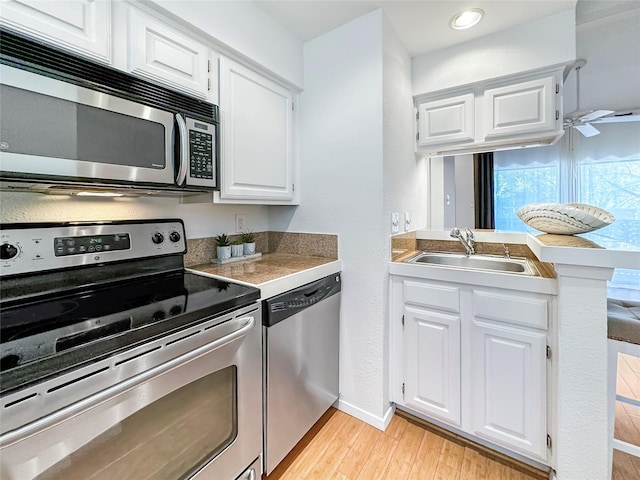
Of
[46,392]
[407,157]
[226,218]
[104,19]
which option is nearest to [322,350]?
[226,218]

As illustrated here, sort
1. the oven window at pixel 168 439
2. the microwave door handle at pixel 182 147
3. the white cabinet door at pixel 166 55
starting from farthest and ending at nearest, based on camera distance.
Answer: the microwave door handle at pixel 182 147 → the white cabinet door at pixel 166 55 → the oven window at pixel 168 439

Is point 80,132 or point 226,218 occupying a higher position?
point 80,132

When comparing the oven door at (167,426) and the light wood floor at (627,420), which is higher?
the oven door at (167,426)

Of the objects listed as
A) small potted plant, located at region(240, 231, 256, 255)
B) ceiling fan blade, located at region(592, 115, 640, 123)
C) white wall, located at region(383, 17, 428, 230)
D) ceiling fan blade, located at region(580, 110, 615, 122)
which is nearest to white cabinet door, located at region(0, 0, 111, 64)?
small potted plant, located at region(240, 231, 256, 255)

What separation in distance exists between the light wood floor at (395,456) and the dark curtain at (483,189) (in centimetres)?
184

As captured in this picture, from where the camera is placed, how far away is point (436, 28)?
5.73 ft

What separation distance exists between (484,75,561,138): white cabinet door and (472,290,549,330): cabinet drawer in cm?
108

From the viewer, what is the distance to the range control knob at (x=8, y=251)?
1011 mm

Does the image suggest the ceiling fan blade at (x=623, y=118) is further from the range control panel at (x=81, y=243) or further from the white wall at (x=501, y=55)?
the range control panel at (x=81, y=243)

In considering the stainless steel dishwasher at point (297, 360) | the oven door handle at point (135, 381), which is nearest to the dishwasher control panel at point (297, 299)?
the stainless steel dishwasher at point (297, 360)

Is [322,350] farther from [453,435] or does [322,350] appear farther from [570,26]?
[570,26]

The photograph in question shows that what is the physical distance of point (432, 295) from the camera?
160cm

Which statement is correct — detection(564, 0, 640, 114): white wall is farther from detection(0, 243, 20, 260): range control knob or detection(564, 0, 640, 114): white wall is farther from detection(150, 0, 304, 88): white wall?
detection(0, 243, 20, 260): range control knob

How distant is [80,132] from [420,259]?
73.8 inches
